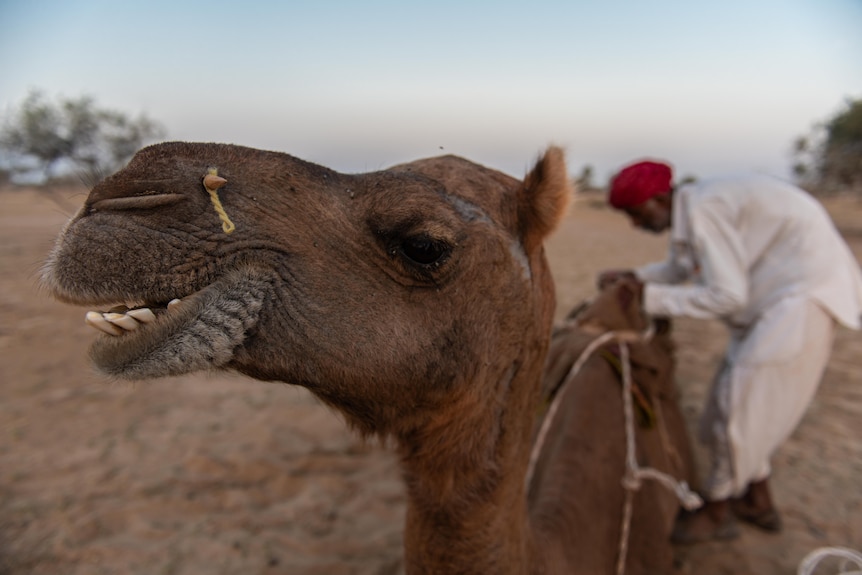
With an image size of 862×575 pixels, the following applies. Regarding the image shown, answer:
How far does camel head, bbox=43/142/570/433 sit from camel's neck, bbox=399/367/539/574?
9 cm

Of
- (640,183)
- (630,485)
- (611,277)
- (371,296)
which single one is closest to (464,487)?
(371,296)

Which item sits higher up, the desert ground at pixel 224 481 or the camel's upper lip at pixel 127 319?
the camel's upper lip at pixel 127 319

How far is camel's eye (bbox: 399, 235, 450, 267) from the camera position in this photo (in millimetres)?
1613

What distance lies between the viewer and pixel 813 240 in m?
3.29

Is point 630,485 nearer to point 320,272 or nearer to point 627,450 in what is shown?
point 627,450

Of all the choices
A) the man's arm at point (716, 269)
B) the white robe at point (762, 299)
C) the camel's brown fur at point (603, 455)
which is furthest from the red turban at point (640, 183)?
the camel's brown fur at point (603, 455)

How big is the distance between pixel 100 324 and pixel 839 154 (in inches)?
977

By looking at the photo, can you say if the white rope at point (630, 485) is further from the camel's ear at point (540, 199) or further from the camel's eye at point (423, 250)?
the camel's eye at point (423, 250)

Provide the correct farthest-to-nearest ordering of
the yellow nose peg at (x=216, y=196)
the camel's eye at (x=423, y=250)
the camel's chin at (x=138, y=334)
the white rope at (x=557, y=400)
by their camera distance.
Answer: the white rope at (x=557, y=400)
the camel's eye at (x=423, y=250)
the yellow nose peg at (x=216, y=196)
the camel's chin at (x=138, y=334)

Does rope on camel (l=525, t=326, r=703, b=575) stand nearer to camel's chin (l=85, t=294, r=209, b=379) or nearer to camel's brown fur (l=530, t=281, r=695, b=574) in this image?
camel's brown fur (l=530, t=281, r=695, b=574)

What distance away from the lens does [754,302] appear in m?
3.45

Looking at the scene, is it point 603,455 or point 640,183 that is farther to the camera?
point 640,183

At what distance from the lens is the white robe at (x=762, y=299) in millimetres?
3230

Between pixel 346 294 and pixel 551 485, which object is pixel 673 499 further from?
pixel 346 294
